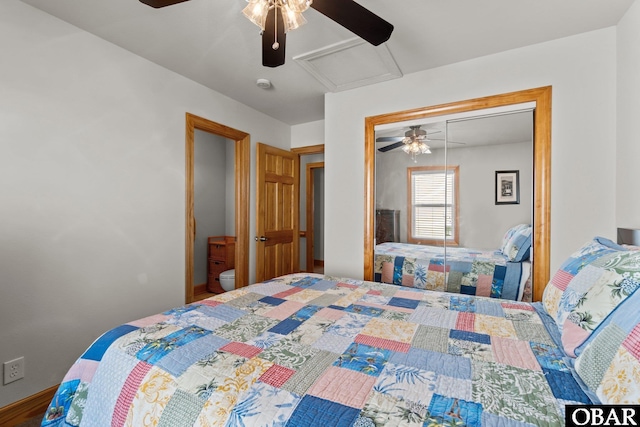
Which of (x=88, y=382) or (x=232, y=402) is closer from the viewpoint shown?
(x=232, y=402)

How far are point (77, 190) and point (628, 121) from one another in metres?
3.66

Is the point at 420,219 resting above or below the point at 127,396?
above

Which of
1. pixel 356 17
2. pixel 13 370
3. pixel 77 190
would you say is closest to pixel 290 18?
pixel 356 17

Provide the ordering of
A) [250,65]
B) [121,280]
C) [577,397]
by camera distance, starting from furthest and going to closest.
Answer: [250,65] < [121,280] < [577,397]

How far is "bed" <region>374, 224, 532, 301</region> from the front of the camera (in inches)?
90.9

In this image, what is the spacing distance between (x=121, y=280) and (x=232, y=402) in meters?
2.04

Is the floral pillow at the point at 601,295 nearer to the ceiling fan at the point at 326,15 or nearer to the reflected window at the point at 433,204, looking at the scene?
the ceiling fan at the point at 326,15

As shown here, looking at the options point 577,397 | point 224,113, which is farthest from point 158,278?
point 577,397

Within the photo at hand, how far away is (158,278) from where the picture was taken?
2592 mm

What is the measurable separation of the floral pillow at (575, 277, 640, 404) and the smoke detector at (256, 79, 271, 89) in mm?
2899

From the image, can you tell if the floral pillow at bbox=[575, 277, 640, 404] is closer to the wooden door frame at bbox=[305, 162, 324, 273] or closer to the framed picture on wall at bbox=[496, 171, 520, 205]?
the framed picture on wall at bbox=[496, 171, 520, 205]

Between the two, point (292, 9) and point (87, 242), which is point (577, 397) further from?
point (87, 242)

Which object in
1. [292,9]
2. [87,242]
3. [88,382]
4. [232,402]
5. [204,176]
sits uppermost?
[292,9]

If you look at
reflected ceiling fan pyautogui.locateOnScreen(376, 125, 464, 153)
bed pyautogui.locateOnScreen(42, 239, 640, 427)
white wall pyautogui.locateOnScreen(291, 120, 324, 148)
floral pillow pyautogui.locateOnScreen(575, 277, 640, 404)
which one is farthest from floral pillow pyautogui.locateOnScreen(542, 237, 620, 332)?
white wall pyautogui.locateOnScreen(291, 120, 324, 148)
